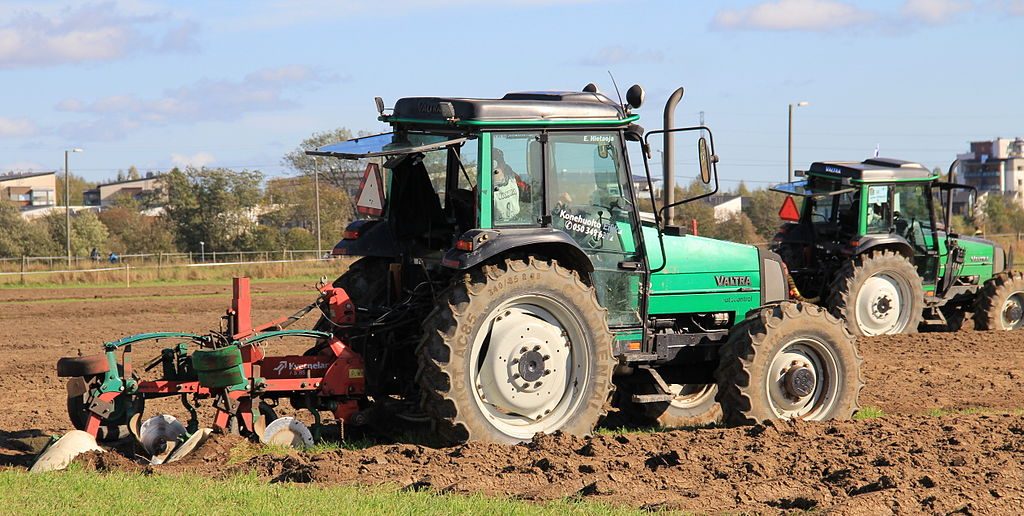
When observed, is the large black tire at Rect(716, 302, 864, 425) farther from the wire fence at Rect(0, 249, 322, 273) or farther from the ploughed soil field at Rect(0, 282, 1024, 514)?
the wire fence at Rect(0, 249, 322, 273)

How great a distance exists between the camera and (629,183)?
29.0 ft

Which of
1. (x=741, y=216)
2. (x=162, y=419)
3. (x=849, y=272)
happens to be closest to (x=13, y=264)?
(x=741, y=216)

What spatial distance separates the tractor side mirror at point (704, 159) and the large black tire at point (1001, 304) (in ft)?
36.0

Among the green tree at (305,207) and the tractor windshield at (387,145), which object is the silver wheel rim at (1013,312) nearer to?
the tractor windshield at (387,145)

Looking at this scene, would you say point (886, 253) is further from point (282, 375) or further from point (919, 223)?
point (282, 375)

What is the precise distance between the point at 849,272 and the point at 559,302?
9.11 m

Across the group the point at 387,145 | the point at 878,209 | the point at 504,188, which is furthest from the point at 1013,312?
the point at 387,145

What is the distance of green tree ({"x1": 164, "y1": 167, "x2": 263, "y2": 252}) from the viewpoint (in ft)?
183

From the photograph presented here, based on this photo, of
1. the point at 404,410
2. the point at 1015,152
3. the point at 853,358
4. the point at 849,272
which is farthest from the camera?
the point at 1015,152

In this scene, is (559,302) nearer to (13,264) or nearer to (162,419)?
(162,419)

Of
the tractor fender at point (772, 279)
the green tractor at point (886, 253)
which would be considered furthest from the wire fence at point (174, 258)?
the tractor fender at point (772, 279)

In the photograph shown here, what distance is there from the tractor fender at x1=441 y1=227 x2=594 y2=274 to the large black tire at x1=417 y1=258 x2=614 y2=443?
0.16m

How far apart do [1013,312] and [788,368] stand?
390 inches

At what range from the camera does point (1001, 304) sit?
17.4 m
